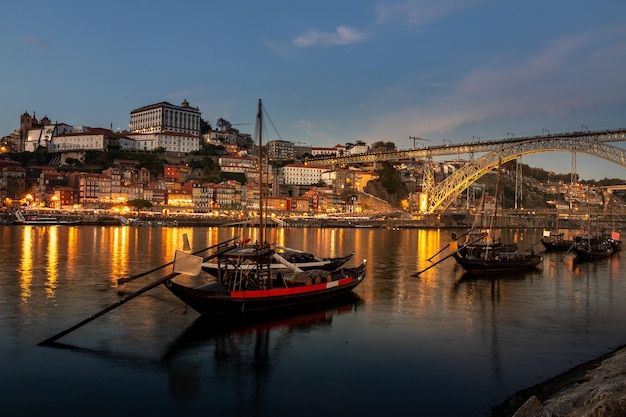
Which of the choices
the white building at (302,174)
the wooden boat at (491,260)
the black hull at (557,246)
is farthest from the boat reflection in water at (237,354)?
the white building at (302,174)

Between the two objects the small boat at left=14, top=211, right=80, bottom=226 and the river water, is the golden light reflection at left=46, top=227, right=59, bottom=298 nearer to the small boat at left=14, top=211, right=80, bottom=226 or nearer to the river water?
the river water

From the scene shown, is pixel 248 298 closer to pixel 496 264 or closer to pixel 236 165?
pixel 496 264

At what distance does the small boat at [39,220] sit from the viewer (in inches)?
2567

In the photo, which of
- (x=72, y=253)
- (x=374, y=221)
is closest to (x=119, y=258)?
(x=72, y=253)

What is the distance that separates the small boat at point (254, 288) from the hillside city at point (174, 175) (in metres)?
63.2

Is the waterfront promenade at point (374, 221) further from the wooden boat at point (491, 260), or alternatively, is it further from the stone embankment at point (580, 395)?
the stone embankment at point (580, 395)

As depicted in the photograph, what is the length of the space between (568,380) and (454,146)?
5804 centimetres

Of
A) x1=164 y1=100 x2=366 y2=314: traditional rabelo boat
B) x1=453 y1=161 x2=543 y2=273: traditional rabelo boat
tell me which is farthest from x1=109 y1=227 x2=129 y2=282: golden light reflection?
x1=453 y1=161 x2=543 y2=273: traditional rabelo boat

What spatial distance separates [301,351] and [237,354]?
1.38 m

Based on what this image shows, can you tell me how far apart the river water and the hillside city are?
202 feet

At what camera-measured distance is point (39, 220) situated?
66.2 m

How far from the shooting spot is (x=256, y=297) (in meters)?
13.5

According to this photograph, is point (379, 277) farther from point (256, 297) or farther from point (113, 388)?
point (113, 388)

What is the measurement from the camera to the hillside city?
81.1m
